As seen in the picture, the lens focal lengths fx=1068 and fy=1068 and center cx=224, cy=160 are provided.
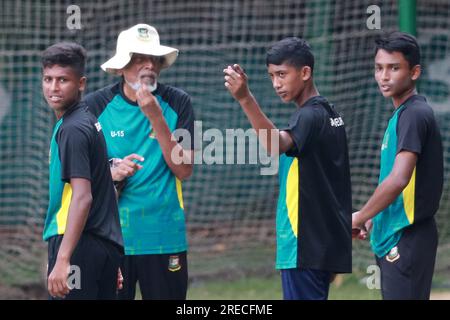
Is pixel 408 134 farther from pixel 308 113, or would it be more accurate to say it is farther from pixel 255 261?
pixel 255 261

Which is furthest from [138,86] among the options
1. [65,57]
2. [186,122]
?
[65,57]

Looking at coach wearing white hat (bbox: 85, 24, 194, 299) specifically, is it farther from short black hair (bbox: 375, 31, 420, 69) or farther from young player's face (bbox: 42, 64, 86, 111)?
short black hair (bbox: 375, 31, 420, 69)

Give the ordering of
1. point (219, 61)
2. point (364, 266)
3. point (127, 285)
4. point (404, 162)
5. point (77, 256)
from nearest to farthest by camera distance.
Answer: point (77, 256) < point (404, 162) < point (127, 285) < point (364, 266) < point (219, 61)

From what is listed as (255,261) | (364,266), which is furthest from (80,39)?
(364,266)

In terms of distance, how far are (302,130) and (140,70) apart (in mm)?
1056

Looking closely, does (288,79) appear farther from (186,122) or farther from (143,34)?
(143,34)

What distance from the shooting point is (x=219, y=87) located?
9062mm

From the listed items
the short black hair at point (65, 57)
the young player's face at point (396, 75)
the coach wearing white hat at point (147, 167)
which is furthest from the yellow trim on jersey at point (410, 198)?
the short black hair at point (65, 57)

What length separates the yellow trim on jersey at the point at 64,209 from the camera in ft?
15.2

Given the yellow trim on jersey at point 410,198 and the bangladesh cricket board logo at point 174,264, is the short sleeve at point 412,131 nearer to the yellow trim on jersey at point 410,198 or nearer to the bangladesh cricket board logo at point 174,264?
the yellow trim on jersey at point 410,198

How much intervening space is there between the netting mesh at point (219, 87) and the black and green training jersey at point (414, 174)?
11.3ft

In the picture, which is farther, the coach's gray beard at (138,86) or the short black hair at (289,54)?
the coach's gray beard at (138,86)

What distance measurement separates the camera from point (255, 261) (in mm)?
8805
